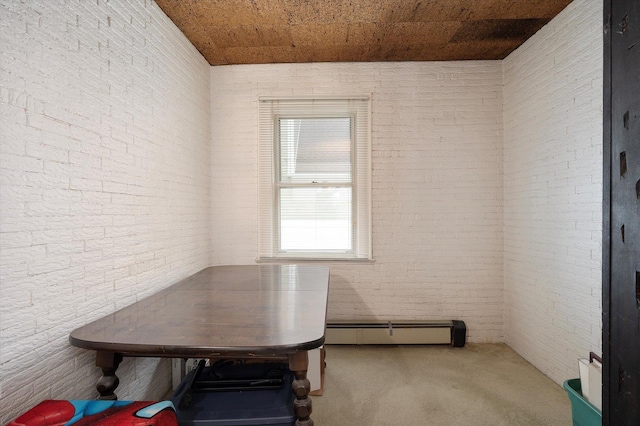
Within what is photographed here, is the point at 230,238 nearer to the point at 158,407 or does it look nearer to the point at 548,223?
the point at 158,407

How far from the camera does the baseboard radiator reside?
10.4 feet

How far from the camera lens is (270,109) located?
338 cm

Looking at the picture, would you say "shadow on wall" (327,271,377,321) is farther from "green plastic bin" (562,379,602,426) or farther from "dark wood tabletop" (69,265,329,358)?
"green plastic bin" (562,379,602,426)

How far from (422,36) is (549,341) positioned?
2.86 meters

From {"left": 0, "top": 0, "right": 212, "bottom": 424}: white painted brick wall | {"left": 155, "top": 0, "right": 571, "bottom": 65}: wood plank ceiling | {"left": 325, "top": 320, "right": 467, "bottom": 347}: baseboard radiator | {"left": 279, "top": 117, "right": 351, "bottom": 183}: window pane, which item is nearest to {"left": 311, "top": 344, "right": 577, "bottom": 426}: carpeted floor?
{"left": 325, "top": 320, "right": 467, "bottom": 347}: baseboard radiator

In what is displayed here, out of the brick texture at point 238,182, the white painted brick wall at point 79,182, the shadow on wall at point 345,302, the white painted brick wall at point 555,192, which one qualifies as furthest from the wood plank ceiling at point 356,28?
the shadow on wall at point 345,302

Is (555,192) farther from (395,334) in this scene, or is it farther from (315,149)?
(315,149)

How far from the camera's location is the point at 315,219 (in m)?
3.45

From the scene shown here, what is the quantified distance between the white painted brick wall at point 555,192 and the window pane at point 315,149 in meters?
1.68

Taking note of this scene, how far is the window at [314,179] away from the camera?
11.1 feet

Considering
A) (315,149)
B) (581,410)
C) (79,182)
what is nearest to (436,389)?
(581,410)

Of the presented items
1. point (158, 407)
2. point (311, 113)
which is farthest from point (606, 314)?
point (311, 113)

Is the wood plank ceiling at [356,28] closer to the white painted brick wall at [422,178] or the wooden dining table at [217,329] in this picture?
the white painted brick wall at [422,178]

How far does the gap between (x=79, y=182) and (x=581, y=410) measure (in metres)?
2.96
